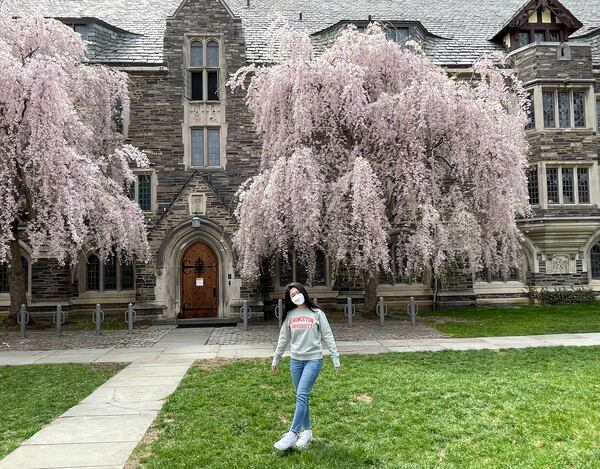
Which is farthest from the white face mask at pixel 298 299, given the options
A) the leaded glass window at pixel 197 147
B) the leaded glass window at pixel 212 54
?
the leaded glass window at pixel 212 54

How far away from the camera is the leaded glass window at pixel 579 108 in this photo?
19430 millimetres

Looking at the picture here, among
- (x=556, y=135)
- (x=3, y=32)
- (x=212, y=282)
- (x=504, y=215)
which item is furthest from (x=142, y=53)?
(x=556, y=135)

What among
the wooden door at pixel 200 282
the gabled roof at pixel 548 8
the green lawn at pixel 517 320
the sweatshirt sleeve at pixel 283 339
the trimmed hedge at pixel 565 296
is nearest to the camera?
the sweatshirt sleeve at pixel 283 339

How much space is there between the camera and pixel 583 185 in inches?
767

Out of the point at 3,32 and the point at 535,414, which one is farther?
the point at 3,32

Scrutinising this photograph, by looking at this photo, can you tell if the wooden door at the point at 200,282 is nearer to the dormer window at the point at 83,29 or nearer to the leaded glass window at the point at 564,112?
the dormer window at the point at 83,29

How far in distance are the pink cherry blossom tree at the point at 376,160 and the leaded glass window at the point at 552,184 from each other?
18.1 ft

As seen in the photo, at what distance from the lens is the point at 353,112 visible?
13.4m

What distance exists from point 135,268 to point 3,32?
27.2 feet

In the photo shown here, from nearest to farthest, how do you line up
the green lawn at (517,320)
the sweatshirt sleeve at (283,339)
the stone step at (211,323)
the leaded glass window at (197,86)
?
the sweatshirt sleeve at (283,339) < the green lawn at (517,320) < the stone step at (211,323) < the leaded glass window at (197,86)

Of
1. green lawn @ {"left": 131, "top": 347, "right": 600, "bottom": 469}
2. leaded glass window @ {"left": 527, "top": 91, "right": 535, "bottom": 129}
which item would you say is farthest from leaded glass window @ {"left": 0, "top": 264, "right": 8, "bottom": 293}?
leaded glass window @ {"left": 527, "top": 91, "right": 535, "bottom": 129}

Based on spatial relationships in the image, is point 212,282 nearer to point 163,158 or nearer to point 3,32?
point 163,158

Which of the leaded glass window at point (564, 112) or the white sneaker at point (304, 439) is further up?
the leaded glass window at point (564, 112)

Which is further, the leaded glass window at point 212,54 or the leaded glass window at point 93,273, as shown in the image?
the leaded glass window at point 212,54
